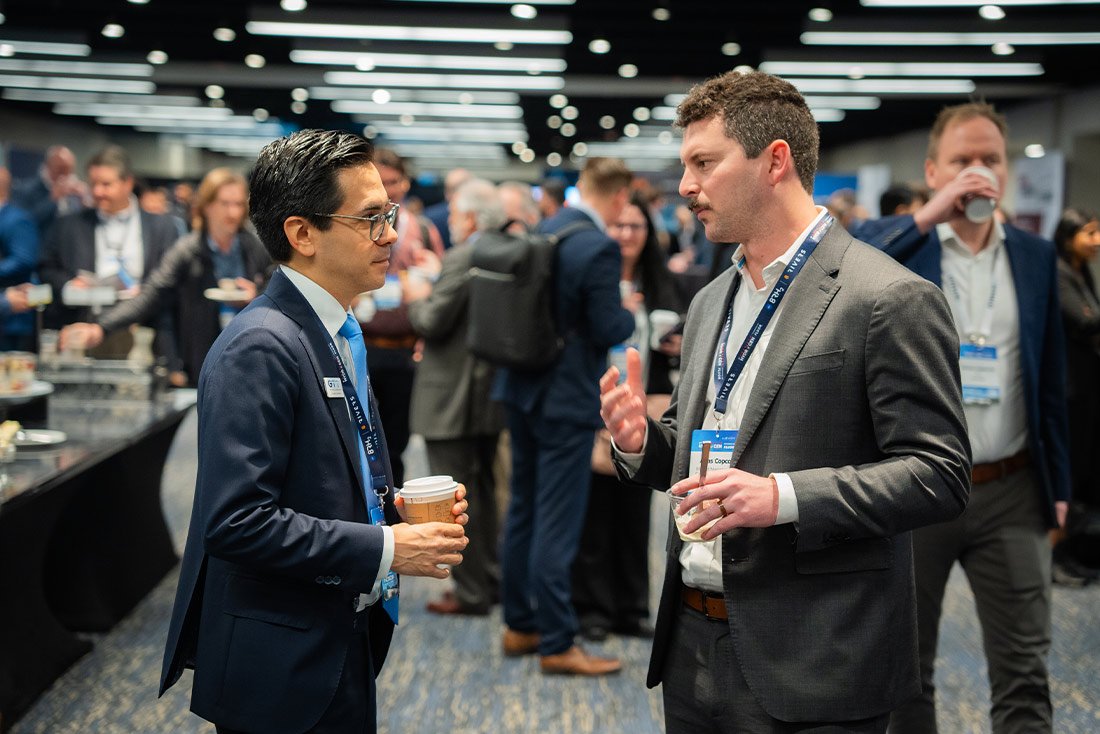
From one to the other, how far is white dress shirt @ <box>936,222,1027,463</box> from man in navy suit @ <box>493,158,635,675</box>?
4.49ft

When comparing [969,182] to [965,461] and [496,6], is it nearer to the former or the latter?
[965,461]

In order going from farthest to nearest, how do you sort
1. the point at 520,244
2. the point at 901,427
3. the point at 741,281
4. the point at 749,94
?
the point at 520,244, the point at 741,281, the point at 749,94, the point at 901,427

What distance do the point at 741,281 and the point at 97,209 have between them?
4612 millimetres

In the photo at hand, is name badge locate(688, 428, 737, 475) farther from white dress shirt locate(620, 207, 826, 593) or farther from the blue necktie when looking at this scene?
the blue necktie

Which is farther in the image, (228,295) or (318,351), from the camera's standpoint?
(228,295)

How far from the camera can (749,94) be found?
1720 mm

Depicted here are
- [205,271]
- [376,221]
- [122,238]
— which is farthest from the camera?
[122,238]

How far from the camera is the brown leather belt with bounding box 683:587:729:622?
5.75 feet

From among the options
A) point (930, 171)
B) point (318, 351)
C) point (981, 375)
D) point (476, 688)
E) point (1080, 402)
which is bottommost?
point (476, 688)

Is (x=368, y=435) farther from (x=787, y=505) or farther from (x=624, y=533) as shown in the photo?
(x=624, y=533)

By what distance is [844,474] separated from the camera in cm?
158

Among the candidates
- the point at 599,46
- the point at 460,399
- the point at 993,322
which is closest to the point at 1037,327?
the point at 993,322

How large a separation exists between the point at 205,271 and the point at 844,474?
3.79 m

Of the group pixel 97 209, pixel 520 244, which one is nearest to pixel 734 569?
pixel 520 244
